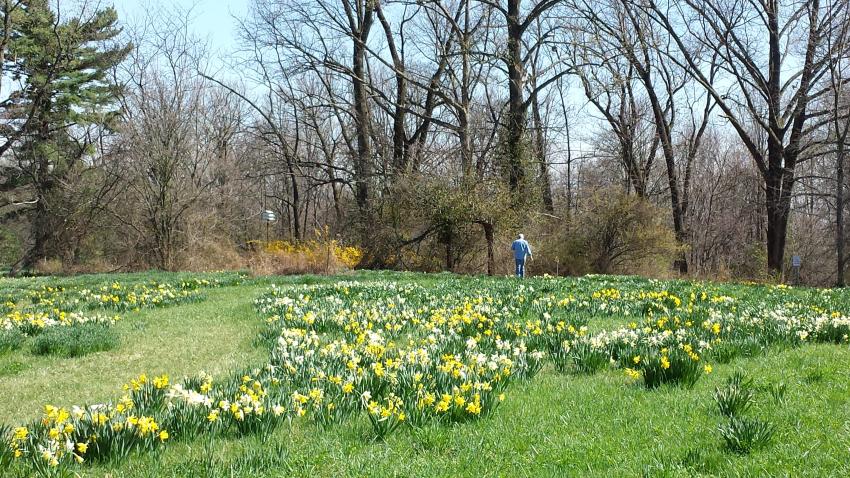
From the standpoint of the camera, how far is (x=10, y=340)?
24.0 feet

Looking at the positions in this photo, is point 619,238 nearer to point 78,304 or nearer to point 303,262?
point 303,262

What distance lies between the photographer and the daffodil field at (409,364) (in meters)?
3.58

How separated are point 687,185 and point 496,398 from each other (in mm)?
29509

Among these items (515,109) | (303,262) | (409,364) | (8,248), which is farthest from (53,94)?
(409,364)

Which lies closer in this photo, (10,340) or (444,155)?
(10,340)

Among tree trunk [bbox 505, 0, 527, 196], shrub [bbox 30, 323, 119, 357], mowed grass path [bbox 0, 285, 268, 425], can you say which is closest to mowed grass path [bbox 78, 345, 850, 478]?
mowed grass path [bbox 0, 285, 268, 425]

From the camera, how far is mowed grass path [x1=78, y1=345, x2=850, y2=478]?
3268 mm

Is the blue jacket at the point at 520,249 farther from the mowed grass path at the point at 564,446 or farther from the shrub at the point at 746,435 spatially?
the shrub at the point at 746,435

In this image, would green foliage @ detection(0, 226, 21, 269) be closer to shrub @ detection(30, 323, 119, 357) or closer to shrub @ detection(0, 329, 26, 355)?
shrub @ detection(0, 329, 26, 355)

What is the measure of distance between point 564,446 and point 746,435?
1.04m

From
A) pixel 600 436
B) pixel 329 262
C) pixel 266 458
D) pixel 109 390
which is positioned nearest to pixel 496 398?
pixel 600 436

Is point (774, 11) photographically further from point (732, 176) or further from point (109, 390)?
point (109, 390)

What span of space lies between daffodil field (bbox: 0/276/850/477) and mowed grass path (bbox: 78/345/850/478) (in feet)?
0.41

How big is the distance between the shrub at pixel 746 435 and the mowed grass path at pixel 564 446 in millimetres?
61
